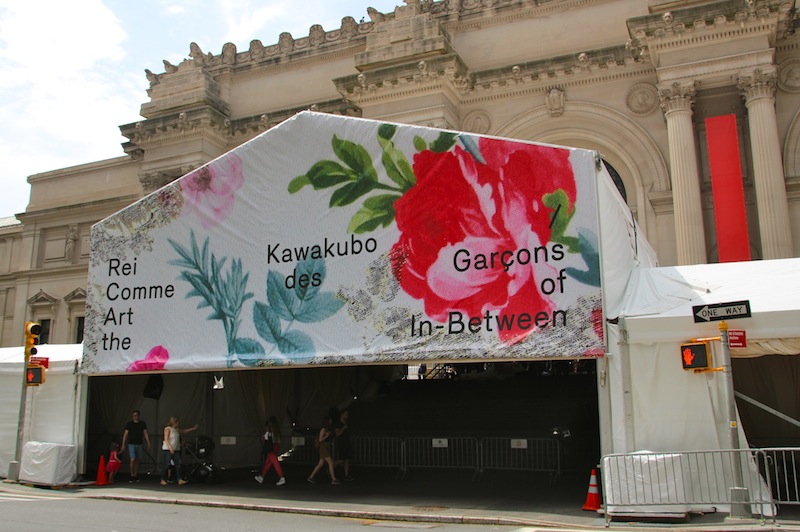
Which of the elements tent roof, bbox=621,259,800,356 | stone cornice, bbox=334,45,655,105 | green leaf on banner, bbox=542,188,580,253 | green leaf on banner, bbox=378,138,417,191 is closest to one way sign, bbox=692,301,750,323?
tent roof, bbox=621,259,800,356

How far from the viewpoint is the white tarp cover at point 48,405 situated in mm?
17500

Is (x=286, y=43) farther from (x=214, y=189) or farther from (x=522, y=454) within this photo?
(x=522, y=454)

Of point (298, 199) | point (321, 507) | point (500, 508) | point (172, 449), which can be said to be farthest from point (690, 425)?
point (172, 449)

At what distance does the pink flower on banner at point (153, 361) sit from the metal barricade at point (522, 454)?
24.2 feet

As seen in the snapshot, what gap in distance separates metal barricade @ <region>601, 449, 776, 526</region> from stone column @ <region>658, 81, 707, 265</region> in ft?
45.2

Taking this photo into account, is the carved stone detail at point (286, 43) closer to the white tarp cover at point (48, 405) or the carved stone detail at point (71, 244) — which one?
the carved stone detail at point (71, 244)

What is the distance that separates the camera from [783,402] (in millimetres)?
13867

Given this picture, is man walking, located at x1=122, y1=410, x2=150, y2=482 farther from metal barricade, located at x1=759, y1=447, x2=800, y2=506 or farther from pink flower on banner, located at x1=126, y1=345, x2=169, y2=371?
metal barricade, located at x1=759, y1=447, x2=800, y2=506

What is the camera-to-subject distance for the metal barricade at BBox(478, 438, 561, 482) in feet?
54.6

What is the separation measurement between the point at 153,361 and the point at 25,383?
3616 mm

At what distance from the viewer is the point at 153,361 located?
16.5 metres

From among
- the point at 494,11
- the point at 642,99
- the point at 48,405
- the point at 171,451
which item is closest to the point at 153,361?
the point at 171,451

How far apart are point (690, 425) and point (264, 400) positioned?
1260 cm

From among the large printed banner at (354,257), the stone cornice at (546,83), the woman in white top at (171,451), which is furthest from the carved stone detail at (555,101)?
the woman in white top at (171,451)
